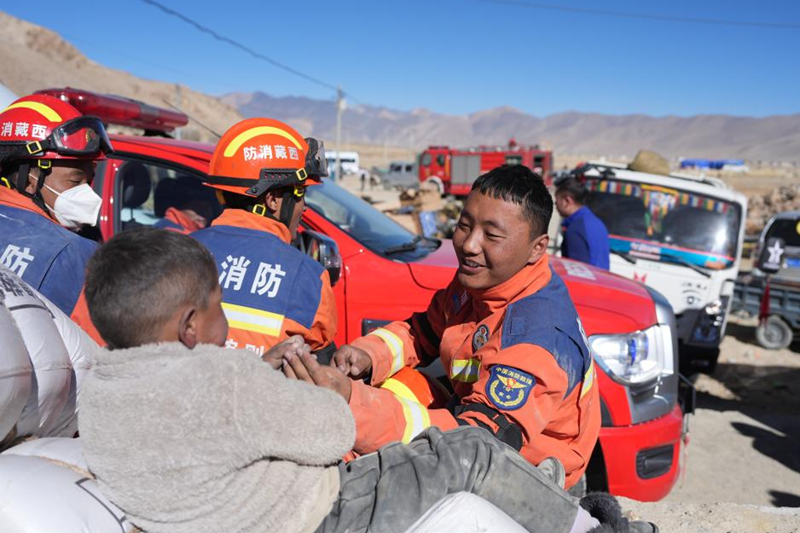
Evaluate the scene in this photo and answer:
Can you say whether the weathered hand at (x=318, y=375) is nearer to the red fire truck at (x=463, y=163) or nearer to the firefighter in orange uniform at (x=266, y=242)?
the firefighter in orange uniform at (x=266, y=242)

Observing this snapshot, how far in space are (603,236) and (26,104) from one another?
4482mm

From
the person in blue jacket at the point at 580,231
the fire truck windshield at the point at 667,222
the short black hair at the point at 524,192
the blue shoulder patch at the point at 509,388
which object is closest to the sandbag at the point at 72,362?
the blue shoulder patch at the point at 509,388

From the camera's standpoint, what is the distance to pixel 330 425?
1432mm

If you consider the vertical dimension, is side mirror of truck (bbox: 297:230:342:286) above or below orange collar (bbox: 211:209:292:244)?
below

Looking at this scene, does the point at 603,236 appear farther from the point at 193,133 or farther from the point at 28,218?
the point at 193,133

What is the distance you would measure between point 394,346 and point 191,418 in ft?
3.68

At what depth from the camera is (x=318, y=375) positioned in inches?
64.9

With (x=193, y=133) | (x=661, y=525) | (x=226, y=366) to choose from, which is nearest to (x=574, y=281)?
(x=661, y=525)

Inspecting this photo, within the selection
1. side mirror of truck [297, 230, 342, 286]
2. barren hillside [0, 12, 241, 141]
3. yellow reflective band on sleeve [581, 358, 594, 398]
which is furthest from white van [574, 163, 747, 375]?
barren hillside [0, 12, 241, 141]

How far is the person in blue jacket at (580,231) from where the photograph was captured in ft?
18.2

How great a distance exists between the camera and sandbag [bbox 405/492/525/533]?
1483 millimetres

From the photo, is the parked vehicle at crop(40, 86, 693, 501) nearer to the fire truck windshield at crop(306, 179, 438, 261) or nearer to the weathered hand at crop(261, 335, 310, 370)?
the fire truck windshield at crop(306, 179, 438, 261)

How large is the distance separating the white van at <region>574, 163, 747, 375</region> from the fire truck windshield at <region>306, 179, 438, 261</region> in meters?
3.43

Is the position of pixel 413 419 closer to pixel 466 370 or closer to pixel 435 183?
pixel 466 370
